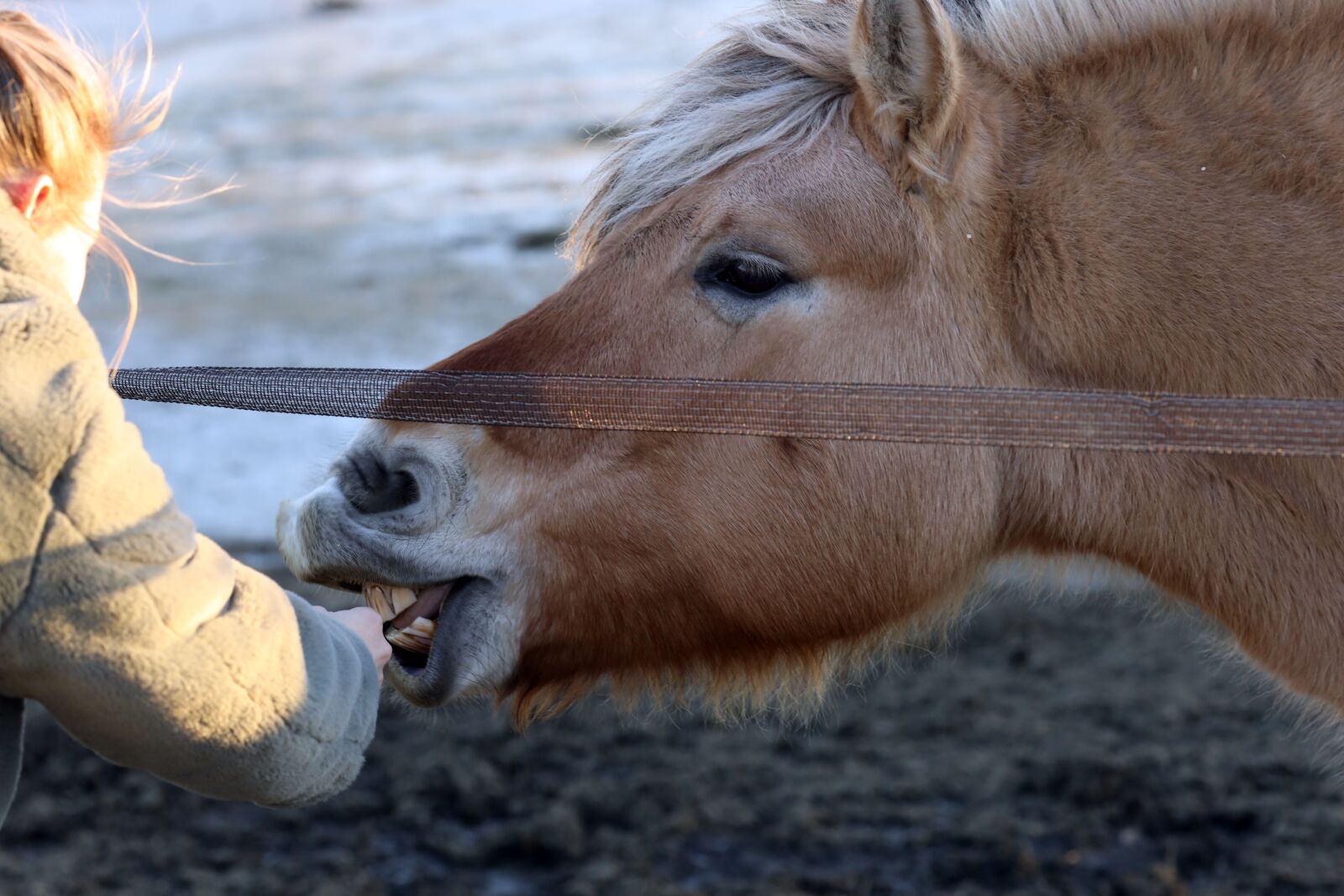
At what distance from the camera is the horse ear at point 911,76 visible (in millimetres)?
2023

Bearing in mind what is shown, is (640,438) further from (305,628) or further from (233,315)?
(233,315)

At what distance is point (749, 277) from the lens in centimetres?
214

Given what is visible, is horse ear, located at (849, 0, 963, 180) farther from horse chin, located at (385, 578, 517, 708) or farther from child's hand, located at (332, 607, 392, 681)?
child's hand, located at (332, 607, 392, 681)

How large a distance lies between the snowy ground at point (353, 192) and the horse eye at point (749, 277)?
33.6 inches

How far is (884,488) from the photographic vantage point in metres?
2.20

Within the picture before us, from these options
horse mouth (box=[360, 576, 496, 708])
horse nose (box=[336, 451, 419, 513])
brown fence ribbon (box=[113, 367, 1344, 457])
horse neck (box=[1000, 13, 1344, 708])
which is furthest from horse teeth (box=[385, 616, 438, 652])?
horse neck (box=[1000, 13, 1344, 708])

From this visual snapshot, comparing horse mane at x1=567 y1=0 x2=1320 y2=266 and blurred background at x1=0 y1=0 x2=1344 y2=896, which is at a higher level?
horse mane at x1=567 y1=0 x2=1320 y2=266

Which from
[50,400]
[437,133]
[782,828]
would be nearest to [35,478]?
[50,400]

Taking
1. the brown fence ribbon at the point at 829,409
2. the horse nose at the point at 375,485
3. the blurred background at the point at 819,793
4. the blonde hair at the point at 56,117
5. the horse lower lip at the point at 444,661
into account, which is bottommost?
the blurred background at the point at 819,793

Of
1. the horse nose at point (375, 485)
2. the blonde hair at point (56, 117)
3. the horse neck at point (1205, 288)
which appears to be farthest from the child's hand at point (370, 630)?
the horse neck at point (1205, 288)

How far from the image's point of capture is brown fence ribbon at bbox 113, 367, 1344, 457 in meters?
1.71

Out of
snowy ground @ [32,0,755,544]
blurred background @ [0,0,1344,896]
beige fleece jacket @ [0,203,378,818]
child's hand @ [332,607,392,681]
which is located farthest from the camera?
snowy ground @ [32,0,755,544]

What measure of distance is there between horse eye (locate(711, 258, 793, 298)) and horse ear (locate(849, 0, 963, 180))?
285 millimetres

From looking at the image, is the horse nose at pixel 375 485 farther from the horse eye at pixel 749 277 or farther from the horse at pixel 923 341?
the horse eye at pixel 749 277
